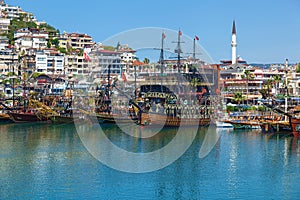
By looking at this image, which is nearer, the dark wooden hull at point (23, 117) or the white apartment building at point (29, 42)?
the dark wooden hull at point (23, 117)

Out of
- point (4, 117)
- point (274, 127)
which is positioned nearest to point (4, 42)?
point (4, 117)

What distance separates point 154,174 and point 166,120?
17.4 metres

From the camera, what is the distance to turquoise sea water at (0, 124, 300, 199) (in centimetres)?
1761

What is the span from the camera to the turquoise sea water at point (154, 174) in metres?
17.6

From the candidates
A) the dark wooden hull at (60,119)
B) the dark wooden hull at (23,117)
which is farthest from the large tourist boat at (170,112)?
the dark wooden hull at (23,117)

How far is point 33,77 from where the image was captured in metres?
53.9

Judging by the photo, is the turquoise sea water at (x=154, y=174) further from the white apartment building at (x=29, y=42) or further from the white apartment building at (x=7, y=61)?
the white apartment building at (x=29, y=42)

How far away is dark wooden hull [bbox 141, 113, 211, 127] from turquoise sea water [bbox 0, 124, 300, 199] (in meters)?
7.78

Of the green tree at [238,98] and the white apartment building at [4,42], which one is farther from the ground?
the white apartment building at [4,42]

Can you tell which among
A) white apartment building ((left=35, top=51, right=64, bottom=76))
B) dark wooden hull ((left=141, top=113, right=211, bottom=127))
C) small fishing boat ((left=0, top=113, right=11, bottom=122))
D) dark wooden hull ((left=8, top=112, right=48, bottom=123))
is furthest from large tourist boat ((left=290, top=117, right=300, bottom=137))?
white apartment building ((left=35, top=51, right=64, bottom=76))

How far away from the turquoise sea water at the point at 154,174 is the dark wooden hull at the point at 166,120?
7779 millimetres

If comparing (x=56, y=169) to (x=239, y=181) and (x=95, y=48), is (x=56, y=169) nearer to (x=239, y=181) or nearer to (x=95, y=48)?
(x=239, y=181)

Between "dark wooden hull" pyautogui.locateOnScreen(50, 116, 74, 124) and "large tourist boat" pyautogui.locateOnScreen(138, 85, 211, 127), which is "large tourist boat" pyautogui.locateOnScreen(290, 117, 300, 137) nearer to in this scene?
"large tourist boat" pyautogui.locateOnScreen(138, 85, 211, 127)

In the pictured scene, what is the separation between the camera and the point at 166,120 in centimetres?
3778
